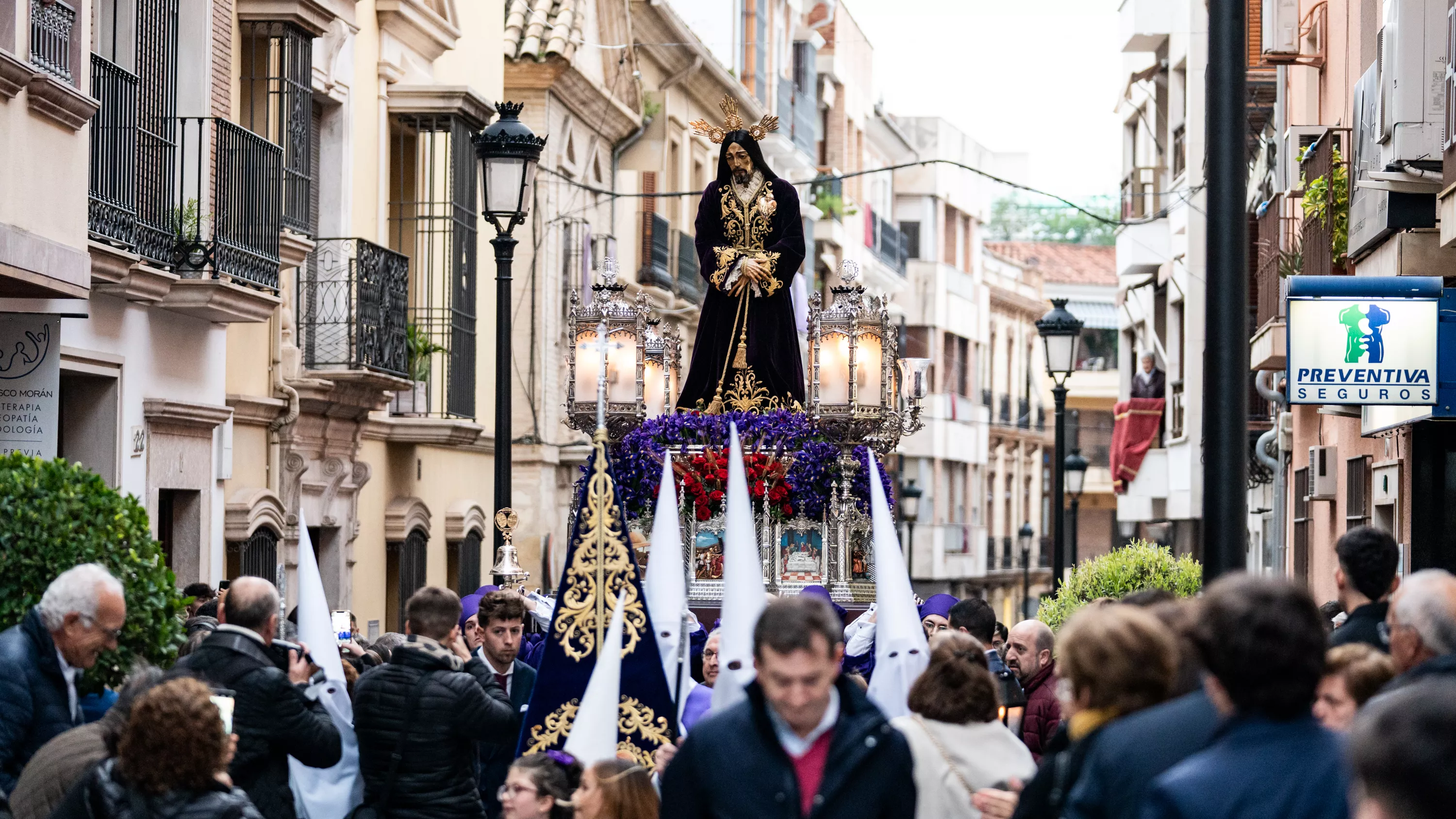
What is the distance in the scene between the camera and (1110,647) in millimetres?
5707

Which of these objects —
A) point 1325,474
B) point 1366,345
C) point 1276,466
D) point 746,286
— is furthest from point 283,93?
point 1276,466

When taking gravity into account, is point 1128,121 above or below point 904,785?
above

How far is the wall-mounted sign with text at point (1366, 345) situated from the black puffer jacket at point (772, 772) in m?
8.47

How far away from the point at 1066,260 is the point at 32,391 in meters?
67.2

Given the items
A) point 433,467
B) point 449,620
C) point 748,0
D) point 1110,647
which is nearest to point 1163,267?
point 748,0

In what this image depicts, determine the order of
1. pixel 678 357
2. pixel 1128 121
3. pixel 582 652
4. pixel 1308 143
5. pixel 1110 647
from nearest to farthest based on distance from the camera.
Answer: pixel 1110 647
pixel 582 652
pixel 678 357
pixel 1308 143
pixel 1128 121

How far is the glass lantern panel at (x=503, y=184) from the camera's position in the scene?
15758 mm

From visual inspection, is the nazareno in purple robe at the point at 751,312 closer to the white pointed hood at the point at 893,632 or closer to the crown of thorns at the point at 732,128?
the crown of thorns at the point at 732,128

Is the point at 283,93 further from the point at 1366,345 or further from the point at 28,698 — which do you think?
the point at 28,698

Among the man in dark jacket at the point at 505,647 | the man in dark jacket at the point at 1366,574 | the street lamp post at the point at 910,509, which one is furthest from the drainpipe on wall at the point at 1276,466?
the man in dark jacket at the point at 1366,574

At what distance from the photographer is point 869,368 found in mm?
15234

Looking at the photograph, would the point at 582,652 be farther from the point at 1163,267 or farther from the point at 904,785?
the point at 1163,267

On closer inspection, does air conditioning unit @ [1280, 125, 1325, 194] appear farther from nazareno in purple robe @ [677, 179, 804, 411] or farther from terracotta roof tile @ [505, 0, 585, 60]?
terracotta roof tile @ [505, 0, 585, 60]

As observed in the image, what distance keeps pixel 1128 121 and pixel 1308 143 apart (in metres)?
21.7
